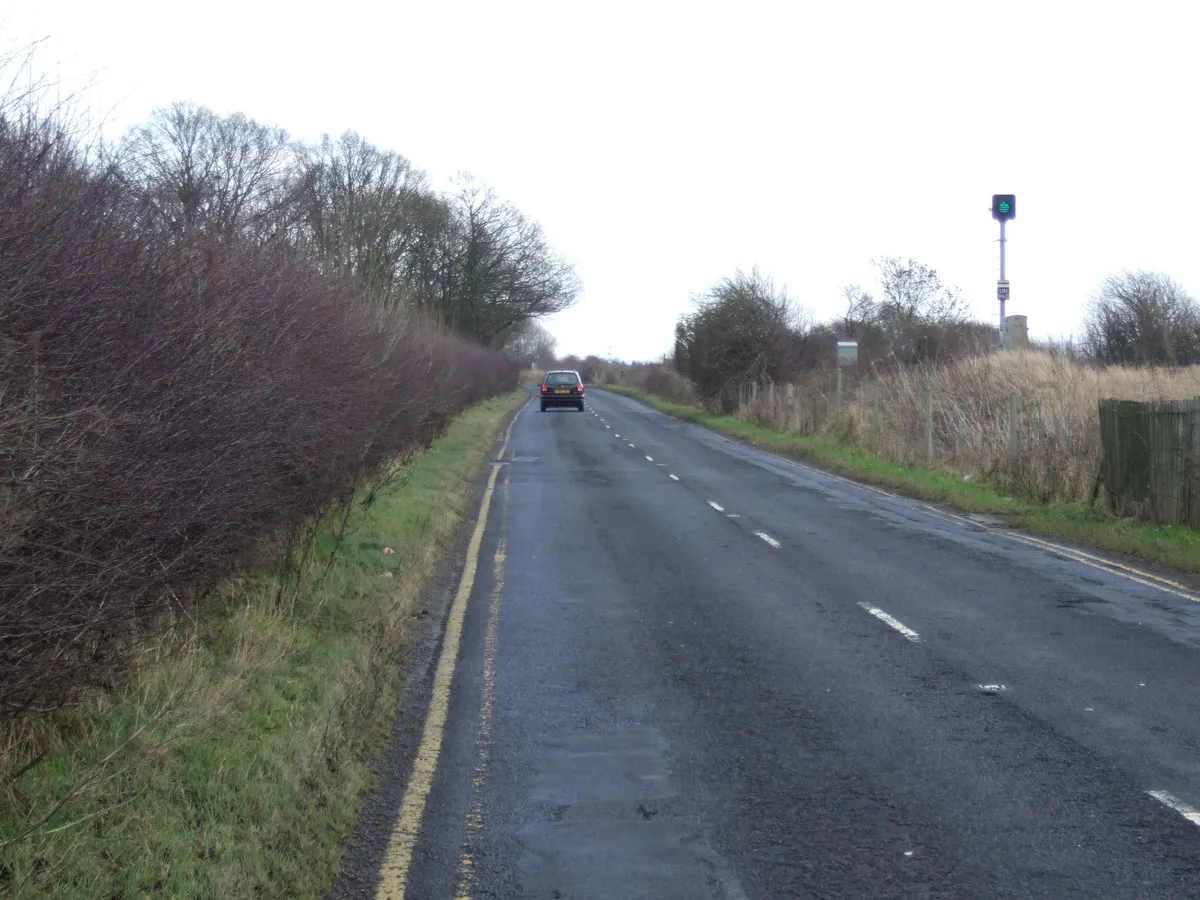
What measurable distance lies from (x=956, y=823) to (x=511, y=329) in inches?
2751

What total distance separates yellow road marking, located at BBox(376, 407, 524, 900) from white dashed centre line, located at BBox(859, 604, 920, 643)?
11.9ft

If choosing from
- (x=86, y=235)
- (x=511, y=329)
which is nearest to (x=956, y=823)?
(x=86, y=235)

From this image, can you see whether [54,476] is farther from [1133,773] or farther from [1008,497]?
[1008,497]

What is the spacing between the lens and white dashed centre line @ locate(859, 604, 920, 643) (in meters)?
10.2

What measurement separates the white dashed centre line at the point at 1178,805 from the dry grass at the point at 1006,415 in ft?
47.3

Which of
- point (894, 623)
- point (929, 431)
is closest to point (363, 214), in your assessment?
point (929, 431)

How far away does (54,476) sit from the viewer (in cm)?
Answer: 468

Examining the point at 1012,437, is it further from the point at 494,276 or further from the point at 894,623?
the point at 494,276

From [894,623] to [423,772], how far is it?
5376 millimetres

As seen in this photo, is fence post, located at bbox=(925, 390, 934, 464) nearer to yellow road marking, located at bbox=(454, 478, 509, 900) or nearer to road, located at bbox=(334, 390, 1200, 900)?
road, located at bbox=(334, 390, 1200, 900)

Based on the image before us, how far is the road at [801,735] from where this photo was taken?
5340 mm

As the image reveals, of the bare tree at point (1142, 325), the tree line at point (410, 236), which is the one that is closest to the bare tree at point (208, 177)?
the tree line at point (410, 236)

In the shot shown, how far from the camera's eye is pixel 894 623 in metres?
10.8

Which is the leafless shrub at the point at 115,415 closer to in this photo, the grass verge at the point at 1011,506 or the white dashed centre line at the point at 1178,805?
the white dashed centre line at the point at 1178,805
